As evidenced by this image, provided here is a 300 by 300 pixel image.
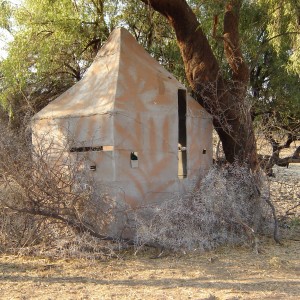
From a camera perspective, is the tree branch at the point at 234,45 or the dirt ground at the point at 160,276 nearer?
the dirt ground at the point at 160,276

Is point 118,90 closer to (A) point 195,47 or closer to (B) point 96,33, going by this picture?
Answer: (A) point 195,47

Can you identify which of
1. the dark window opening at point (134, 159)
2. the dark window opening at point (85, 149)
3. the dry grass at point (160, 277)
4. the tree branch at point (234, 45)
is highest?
the tree branch at point (234, 45)

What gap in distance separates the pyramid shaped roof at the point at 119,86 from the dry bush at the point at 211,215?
1722 millimetres

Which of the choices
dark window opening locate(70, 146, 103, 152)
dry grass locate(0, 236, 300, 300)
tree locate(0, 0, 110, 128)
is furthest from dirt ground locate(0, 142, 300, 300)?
tree locate(0, 0, 110, 128)

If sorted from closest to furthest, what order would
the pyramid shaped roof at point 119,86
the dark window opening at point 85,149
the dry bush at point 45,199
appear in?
the dry bush at point 45,199 < the dark window opening at point 85,149 < the pyramid shaped roof at point 119,86

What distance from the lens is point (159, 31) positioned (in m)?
12.8

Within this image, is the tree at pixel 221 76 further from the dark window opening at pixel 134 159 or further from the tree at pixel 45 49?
the tree at pixel 45 49

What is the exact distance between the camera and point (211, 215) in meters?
7.94

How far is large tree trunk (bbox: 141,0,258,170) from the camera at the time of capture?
31.8ft

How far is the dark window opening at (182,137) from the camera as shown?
925 cm

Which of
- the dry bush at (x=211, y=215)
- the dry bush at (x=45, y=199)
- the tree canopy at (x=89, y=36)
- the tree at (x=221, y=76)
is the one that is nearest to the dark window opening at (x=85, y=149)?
the dry bush at (x=45, y=199)

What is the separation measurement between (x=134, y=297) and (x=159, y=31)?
870 cm

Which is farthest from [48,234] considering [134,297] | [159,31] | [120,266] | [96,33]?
[159,31]

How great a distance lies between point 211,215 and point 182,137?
7.80 ft
